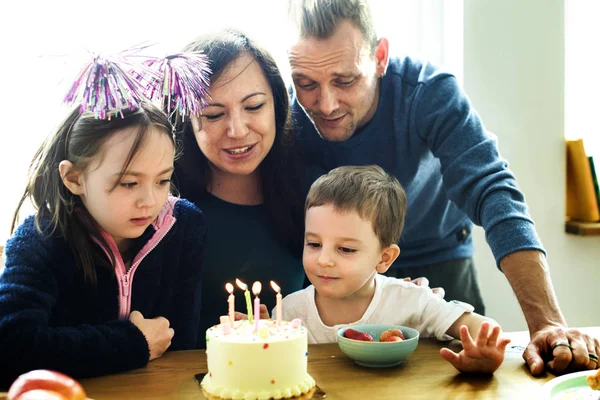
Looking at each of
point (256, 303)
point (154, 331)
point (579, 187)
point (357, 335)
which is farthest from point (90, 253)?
point (579, 187)

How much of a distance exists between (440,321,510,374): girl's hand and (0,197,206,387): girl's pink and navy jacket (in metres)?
0.64

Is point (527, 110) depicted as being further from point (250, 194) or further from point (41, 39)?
point (41, 39)

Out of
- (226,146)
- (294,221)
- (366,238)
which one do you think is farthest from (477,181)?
(226,146)

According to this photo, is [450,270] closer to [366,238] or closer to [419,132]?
[419,132]

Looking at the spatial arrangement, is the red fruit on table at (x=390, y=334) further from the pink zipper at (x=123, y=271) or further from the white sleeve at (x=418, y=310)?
the pink zipper at (x=123, y=271)

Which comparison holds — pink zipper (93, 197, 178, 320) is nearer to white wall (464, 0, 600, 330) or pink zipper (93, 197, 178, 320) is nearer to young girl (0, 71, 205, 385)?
young girl (0, 71, 205, 385)

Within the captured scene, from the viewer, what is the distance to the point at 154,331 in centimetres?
150

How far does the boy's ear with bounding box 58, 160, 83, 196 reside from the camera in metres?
1.50

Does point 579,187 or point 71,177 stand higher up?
point 71,177

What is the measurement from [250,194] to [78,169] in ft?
2.22

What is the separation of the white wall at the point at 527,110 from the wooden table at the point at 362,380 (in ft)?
5.44

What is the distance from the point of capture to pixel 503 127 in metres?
3.03

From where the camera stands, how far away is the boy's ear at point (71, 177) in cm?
150

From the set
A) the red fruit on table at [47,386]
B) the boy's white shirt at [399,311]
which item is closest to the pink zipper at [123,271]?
the boy's white shirt at [399,311]
